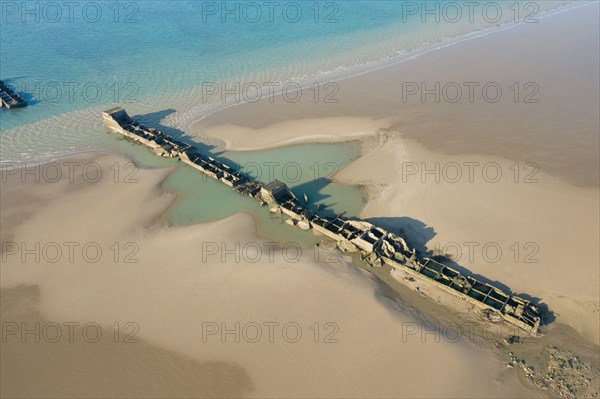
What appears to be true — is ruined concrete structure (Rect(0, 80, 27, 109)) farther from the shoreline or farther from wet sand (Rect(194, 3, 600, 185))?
wet sand (Rect(194, 3, 600, 185))

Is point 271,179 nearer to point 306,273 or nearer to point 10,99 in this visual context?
point 306,273

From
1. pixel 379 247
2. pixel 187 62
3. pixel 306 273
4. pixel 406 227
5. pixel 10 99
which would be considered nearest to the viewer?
pixel 306 273

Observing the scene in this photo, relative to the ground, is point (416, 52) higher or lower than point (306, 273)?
higher

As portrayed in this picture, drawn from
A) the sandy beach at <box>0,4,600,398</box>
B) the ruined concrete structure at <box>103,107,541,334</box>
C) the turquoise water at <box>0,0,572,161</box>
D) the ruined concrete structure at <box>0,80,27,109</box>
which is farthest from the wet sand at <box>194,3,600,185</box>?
the ruined concrete structure at <box>0,80,27,109</box>

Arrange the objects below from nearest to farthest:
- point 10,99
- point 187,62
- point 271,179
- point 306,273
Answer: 1. point 306,273
2. point 271,179
3. point 10,99
4. point 187,62

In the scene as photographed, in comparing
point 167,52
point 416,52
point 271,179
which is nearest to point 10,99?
point 167,52

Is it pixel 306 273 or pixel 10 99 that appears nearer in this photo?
pixel 306 273

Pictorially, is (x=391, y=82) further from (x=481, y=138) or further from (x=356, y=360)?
(x=356, y=360)
